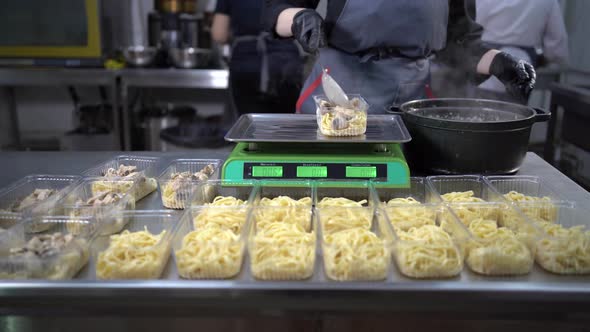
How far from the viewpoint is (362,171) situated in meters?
1.64

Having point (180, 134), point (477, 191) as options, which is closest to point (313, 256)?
point (477, 191)

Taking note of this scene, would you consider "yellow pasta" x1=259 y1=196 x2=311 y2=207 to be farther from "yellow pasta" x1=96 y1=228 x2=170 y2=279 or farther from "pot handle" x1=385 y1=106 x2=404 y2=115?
"pot handle" x1=385 y1=106 x2=404 y2=115

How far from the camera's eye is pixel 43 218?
56.9 inches

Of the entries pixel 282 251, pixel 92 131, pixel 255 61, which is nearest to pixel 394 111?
pixel 282 251

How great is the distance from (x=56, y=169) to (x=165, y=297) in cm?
103

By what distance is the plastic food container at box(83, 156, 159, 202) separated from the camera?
171 cm

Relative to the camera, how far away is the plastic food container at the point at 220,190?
162 cm

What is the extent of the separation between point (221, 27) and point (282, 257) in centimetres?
349

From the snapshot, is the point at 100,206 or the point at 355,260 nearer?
the point at 355,260

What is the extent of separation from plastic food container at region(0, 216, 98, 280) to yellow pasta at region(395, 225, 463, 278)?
759mm

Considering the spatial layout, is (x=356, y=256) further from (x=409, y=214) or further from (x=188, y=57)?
(x=188, y=57)

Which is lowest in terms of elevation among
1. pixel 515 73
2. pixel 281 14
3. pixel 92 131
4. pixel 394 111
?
pixel 92 131

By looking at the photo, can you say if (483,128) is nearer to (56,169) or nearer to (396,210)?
(396,210)

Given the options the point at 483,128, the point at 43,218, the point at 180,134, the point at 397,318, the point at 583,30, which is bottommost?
the point at 180,134
